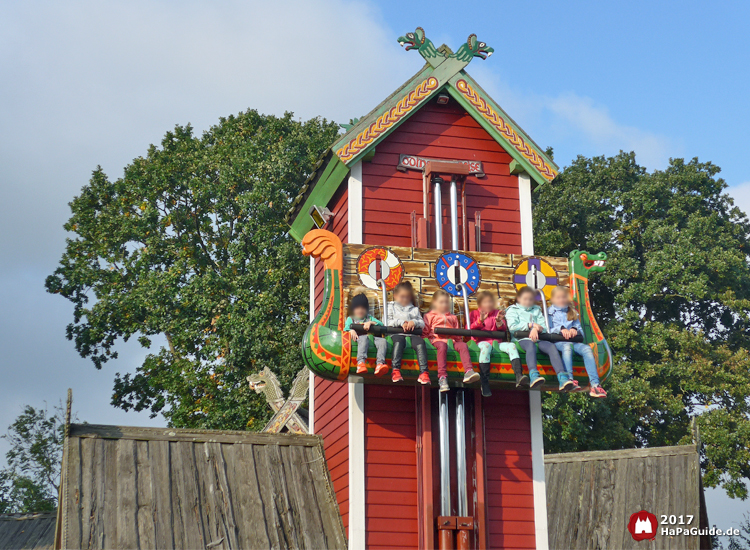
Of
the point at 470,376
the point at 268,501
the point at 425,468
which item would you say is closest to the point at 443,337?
the point at 470,376

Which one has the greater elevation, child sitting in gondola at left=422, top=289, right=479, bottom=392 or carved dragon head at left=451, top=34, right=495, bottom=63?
carved dragon head at left=451, top=34, right=495, bottom=63

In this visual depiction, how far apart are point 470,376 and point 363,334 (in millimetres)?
1519

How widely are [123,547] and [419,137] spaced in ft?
25.2

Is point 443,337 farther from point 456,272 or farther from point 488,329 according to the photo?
point 456,272

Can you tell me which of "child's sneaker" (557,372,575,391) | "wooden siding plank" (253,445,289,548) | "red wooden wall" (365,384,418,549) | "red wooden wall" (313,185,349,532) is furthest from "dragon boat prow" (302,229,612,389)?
"wooden siding plank" (253,445,289,548)

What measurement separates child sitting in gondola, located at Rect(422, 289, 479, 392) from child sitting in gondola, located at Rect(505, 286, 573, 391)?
0.75 metres

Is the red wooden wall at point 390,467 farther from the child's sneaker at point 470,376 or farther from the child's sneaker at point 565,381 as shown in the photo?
the child's sneaker at point 565,381

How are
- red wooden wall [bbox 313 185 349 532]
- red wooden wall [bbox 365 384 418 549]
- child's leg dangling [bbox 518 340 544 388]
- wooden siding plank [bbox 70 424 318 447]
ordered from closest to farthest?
child's leg dangling [bbox 518 340 544 388] → red wooden wall [bbox 365 384 418 549] → wooden siding plank [bbox 70 424 318 447] → red wooden wall [bbox 313 185 349 532]

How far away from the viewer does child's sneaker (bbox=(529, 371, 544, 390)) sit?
1148 cm

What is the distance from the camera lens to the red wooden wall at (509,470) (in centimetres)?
1250

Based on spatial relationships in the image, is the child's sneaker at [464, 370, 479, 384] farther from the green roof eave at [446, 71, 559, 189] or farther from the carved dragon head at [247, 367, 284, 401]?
the carved dragon head at [247, 367, 284, 401]

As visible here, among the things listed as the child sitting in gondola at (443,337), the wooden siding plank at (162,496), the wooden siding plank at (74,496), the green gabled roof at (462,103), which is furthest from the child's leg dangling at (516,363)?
the wooden siding plank at (74,496)

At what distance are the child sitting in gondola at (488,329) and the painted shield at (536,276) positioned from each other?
23.0 inches

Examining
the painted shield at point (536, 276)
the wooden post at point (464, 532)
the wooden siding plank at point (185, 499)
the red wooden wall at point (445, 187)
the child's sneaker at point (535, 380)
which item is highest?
the red wooden wall at point (445, 187)
